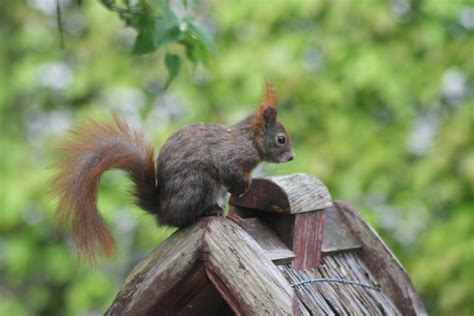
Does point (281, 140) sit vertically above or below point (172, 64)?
below

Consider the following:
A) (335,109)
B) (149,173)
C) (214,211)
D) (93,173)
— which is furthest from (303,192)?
(335,109)

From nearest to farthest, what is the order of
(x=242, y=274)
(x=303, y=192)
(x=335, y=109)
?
(x=242, y=274)
(x=303, y=192)
(x=335, y=109)

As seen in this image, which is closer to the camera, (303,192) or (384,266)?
(303,192)

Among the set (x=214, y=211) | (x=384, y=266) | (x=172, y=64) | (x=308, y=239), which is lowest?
(x=384, y=266)

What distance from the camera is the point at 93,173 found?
1.50 m

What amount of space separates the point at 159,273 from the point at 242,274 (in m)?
0.17

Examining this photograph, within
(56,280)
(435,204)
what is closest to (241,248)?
(435,204)

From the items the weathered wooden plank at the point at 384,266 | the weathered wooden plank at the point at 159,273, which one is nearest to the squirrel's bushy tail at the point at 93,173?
the weathered wooden plank at the point at 159,273

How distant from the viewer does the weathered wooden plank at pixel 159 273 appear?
1.40 m

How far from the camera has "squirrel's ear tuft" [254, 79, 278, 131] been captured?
5.64 feet

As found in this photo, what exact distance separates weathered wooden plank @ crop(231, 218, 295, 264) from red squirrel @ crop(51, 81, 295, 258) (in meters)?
0.07

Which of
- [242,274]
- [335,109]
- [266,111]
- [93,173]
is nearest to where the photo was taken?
[242,274]

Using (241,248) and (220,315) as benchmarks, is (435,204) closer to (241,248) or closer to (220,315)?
(220,315)

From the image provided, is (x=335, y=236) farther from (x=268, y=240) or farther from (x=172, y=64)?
(x=172, y=64)
